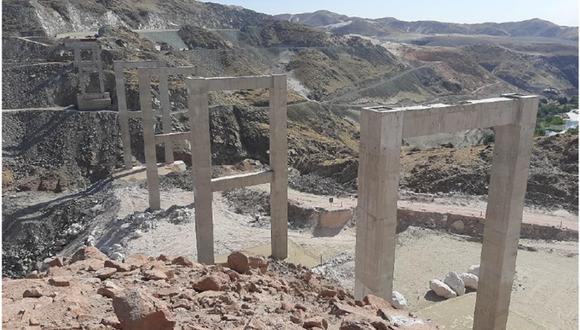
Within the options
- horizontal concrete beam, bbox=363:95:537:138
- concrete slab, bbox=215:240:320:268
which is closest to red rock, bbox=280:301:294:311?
horizontal concrete beam, bbox=363:95:537:138

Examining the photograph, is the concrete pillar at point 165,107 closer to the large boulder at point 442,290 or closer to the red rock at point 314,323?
the large boulder at point 442,290

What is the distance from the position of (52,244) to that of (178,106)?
65.5ft

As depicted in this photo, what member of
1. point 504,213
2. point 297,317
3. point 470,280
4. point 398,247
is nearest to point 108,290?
point 297,317

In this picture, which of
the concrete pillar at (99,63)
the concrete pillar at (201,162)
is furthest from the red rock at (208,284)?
the concrete pillar at (99,63)

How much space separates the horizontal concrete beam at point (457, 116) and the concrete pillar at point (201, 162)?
833cm

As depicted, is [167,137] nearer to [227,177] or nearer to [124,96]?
[124,96]

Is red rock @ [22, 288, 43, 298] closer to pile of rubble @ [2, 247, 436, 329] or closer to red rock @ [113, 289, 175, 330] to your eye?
pile of rubble @ [2, 247, 436, 329]

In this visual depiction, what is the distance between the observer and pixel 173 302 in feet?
28.7

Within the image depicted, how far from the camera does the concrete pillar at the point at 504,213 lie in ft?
41.8

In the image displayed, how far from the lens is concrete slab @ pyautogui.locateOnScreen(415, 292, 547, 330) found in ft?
48.0

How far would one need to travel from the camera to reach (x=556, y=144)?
32.1 meters

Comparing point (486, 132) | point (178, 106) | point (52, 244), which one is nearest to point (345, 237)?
point (52, 244)

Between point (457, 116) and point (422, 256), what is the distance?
10.4 meters

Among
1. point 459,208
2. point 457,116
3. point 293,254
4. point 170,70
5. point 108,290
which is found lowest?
point 293,254
